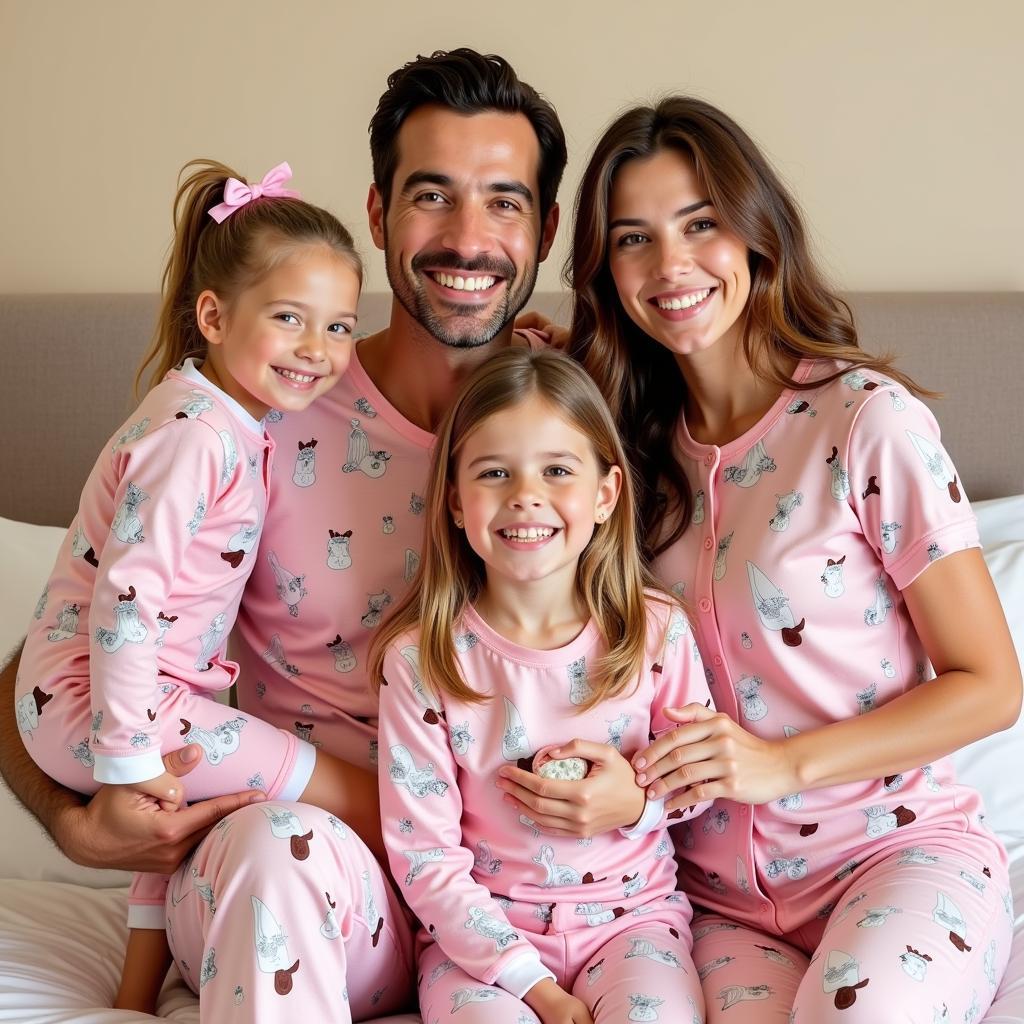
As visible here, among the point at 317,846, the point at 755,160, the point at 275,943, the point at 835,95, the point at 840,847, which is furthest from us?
the point at 835,95

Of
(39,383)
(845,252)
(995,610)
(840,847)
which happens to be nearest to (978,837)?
(840,847)

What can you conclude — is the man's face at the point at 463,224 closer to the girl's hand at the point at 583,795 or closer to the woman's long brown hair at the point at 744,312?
the woman's long brown hair at the point at 744,312

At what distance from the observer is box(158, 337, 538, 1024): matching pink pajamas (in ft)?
5.64

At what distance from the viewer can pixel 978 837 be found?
1.86 m

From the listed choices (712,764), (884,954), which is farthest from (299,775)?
(884,954)

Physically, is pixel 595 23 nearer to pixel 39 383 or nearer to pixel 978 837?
pixel 39 383

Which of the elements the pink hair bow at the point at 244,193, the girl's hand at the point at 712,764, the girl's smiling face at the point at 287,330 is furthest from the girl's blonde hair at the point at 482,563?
the pink hair bow at the point at 244,193

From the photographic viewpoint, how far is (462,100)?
212cm

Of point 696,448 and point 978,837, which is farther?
point 696,448

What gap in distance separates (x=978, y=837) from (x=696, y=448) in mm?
719

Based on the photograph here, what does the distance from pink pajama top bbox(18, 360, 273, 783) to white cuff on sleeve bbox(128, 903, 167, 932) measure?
0.26m

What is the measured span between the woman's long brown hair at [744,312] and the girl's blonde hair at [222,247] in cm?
39

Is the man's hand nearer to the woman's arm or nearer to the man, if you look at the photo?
the man

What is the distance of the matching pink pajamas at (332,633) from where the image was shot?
67.7 inches
